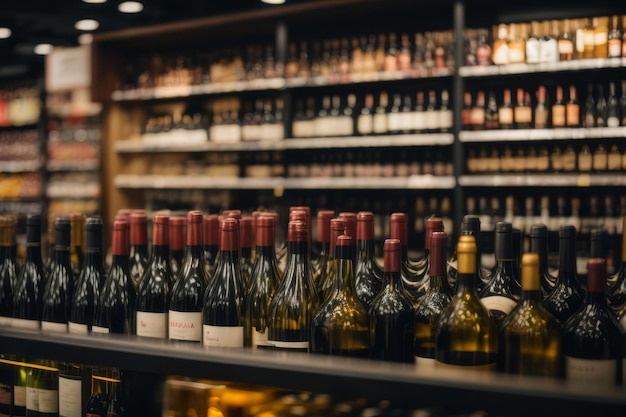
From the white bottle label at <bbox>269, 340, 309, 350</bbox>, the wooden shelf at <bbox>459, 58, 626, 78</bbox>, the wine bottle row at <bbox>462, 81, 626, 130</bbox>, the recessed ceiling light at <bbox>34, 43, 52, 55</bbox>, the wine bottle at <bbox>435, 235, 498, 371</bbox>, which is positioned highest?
the recessed ceiling light at <bbox>34, 43, 52, 55</bbox>

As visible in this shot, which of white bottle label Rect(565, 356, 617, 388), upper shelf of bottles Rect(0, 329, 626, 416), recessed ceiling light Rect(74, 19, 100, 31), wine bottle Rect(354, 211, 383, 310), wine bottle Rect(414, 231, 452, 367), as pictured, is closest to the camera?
upper shelf of bottles Rect(0, 329, 626, 416)

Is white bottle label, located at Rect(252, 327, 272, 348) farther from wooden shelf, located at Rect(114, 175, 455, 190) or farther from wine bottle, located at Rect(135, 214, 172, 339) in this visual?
wooden shelf, located at Rect(114, 175, 455, 190)

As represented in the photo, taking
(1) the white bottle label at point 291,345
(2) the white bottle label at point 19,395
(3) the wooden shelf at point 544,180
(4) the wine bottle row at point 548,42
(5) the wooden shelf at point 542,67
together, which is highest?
(4) the wine bottle row at point 548,42

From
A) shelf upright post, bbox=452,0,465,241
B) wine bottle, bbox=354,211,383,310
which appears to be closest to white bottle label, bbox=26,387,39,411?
wine bottle, bbox=354,211,383,310

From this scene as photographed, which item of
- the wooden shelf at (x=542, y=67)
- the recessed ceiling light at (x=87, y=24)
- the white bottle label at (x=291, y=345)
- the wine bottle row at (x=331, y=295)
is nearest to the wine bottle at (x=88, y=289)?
the wine bottle row at (x=331, y=295)

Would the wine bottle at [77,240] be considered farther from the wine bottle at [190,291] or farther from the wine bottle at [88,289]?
the wine bottle at [190,291]

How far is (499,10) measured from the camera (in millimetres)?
4547

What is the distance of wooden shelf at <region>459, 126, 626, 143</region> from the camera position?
4.05 metres

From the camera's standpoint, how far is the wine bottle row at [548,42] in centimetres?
419

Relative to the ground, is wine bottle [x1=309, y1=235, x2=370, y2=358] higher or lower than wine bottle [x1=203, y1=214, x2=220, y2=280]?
lower

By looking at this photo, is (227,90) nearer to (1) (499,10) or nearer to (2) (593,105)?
(1) (499,10)

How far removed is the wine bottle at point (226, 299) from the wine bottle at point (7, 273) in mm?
509

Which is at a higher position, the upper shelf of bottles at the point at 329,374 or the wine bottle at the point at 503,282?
the wine bottle at the point at 503,282

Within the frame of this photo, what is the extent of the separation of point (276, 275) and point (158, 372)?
1.53 feet
